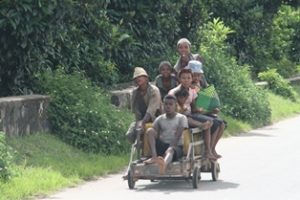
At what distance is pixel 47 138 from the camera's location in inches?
537

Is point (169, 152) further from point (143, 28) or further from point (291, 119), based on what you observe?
point (291, 119)

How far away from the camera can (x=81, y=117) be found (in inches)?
561

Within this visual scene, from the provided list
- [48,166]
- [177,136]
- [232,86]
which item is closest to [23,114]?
[48,166]

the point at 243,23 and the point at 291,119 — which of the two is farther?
the point at 243,23

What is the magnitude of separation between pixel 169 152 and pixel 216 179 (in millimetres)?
1377

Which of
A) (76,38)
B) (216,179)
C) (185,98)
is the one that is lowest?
(216,179)

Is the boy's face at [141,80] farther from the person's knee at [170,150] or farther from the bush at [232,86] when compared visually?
the bush at [232,86]

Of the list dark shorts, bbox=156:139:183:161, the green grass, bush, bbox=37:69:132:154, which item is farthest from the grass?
dark shorts, bbox=156:139:183:161

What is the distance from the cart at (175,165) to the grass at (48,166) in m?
0.95

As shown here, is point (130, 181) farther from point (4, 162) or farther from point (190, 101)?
point (4, 162)

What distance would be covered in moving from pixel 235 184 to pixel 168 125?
1324 mm

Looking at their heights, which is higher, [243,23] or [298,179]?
[243,23]

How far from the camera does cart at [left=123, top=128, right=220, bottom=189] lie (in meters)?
11.4

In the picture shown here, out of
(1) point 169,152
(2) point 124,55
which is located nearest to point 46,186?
(1) point 169,152
